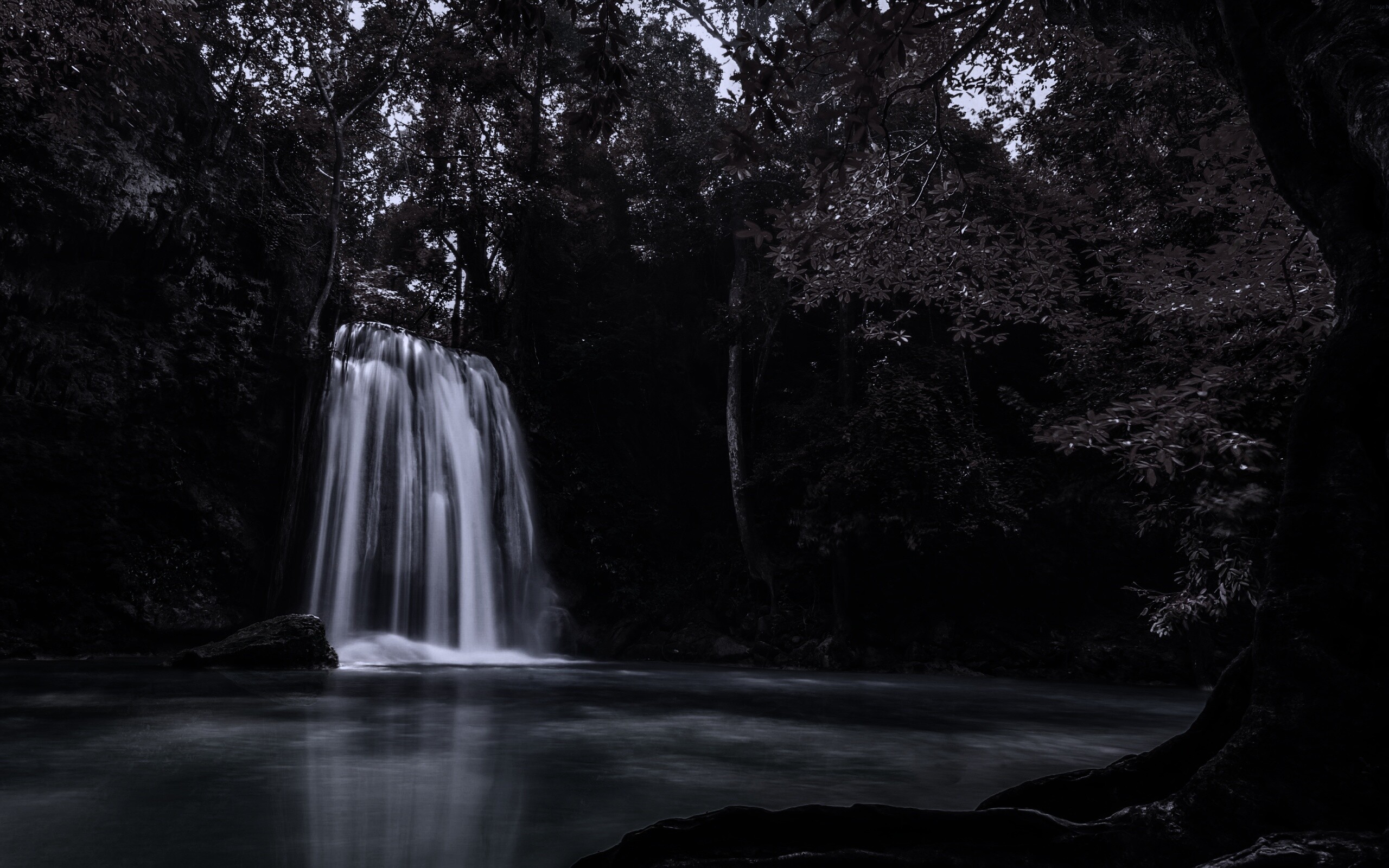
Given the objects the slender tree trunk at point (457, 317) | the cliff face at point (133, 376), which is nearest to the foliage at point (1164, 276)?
the cliff face at point (133, 376)

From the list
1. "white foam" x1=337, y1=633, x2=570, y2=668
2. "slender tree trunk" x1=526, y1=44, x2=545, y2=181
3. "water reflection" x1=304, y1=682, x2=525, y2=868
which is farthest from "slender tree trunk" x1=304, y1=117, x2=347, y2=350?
"water reflection" x1=304, y1=682, x2=525, y2=868

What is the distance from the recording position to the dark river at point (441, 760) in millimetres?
2605

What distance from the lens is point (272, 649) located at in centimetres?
963

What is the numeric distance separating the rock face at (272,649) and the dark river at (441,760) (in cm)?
79

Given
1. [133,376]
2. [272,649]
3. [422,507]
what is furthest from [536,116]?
[272,649]

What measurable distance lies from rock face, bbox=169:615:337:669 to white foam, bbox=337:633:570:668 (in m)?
1.40

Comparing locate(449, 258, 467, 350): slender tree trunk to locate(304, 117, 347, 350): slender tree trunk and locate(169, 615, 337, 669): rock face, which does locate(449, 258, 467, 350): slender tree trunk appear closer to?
locate(304, 117, 347, 350): slender tree trunk

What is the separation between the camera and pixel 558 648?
52.1ft

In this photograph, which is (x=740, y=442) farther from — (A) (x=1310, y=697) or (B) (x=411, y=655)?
(A) (x=1310, y=697)

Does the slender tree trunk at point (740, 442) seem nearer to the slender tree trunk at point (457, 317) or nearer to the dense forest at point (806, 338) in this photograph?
the dense forest at point (806, 338)

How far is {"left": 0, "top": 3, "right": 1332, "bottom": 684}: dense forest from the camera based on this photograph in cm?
509

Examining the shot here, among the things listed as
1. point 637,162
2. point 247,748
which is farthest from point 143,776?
point 637,162

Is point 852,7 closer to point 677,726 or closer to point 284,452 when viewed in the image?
point 677,726

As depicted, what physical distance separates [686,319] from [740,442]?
5037 mm
